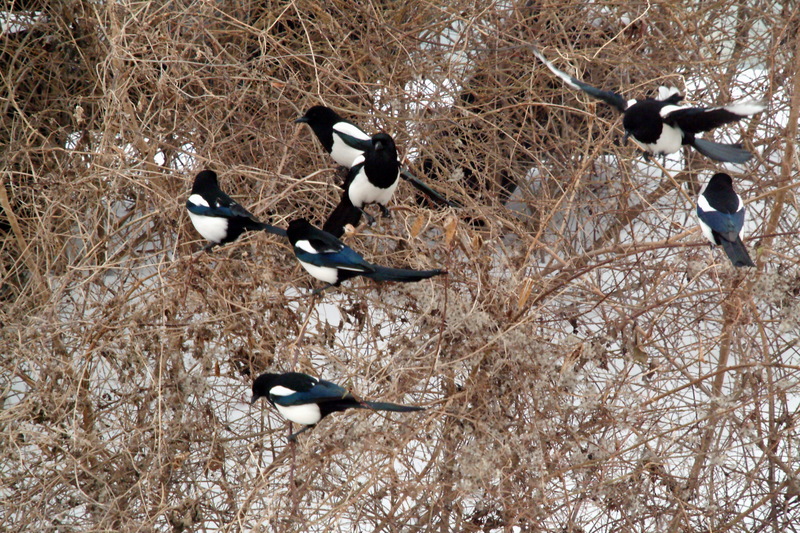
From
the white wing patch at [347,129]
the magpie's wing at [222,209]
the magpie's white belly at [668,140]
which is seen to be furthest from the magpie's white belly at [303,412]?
the magpie's white belly at [668,140]

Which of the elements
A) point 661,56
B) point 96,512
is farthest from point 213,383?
point 661,56

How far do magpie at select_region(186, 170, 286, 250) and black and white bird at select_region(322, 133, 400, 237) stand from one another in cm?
28

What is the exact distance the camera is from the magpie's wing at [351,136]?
278 cm

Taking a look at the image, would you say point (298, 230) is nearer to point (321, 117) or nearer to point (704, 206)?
point (321, 117)

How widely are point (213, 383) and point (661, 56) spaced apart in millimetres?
2291

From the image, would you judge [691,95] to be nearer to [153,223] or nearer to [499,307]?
[499,307]

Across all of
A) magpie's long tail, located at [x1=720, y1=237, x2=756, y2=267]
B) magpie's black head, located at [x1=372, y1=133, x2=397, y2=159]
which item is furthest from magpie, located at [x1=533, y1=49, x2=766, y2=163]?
magpie's black head, located at [x1=372, y1=133, x2=397, y2=159]

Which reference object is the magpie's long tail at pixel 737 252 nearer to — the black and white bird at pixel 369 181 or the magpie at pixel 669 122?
the magpie at pixel 669 122

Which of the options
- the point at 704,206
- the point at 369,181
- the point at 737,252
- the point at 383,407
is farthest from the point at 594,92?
the point at 383,407

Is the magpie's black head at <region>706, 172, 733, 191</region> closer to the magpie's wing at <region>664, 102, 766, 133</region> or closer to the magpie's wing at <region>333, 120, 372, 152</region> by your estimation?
the magpie's wing at <region>664, 102, 766, 133</region>

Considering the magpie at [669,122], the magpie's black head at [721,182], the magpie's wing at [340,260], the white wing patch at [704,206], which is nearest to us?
the magpie's wing at [340,260]

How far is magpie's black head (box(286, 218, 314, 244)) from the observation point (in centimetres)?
241

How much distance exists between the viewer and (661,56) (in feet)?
11.8

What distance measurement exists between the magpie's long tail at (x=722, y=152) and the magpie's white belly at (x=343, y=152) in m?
1.06
